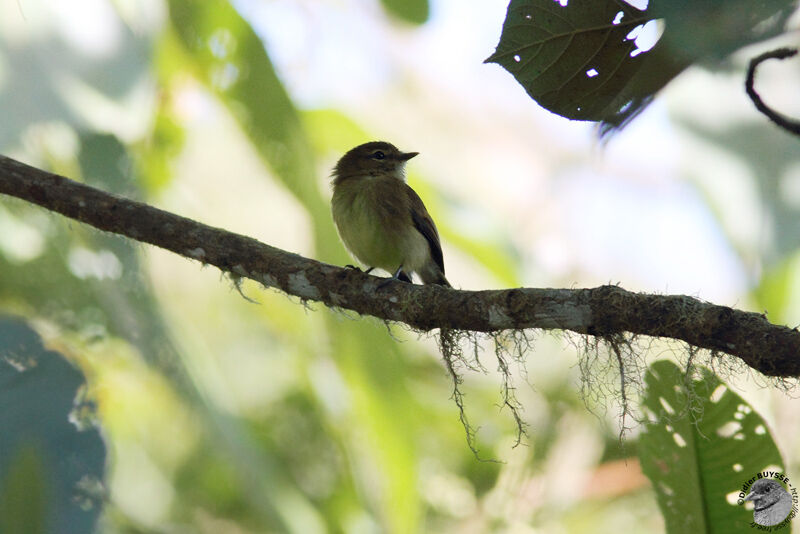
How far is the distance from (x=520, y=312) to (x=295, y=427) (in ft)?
16.6

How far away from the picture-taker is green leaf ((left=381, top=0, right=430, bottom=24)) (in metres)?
4.74

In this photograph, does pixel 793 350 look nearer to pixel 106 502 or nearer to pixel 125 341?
pixel 106 502

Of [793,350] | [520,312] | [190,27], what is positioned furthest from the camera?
[190,27]

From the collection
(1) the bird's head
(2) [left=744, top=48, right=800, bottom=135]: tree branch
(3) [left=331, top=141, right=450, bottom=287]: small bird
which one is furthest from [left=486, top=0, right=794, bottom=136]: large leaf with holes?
(1) the bird's head

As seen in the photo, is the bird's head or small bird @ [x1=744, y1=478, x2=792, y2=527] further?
the bird's head

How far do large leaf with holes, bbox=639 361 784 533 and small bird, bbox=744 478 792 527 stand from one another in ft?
0.16

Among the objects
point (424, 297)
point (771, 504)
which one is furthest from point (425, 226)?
point (771, 504)

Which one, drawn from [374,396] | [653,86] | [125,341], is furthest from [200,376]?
[653,86]

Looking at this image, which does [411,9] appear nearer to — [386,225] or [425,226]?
[425,226]

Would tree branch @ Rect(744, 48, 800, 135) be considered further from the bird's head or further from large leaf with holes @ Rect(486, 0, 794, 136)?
the bird's head

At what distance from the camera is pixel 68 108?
5020 millimetres

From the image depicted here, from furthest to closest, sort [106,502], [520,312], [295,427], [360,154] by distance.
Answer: [295,427]
[360,154]
[106,502]
[520,312]

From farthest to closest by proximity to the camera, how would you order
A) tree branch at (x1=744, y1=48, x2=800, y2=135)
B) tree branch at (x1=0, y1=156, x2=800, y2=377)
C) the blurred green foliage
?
the blurred green foliage, tree branch at (x1=0, y1=156, x2=800, y2=377), tree branch at (x1=744, y1=48, x2=800, y2=135)

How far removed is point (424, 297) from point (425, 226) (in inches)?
60.4
